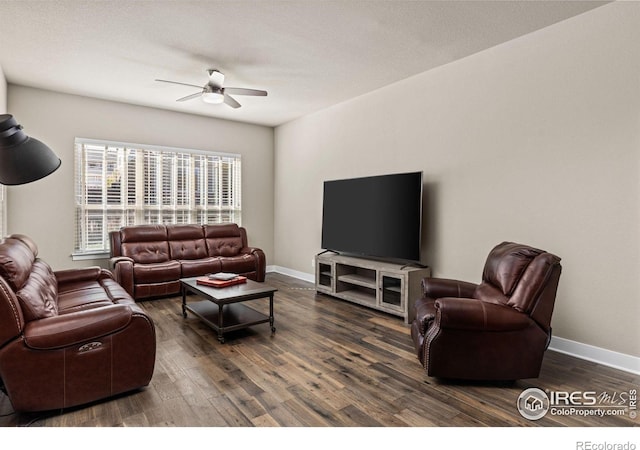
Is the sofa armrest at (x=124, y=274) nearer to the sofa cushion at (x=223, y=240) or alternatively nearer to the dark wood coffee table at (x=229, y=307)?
the dark wood coffee table at (x=229, y=307)

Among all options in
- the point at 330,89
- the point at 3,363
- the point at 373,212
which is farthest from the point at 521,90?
the point at 3,363

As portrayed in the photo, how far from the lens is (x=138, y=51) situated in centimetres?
361

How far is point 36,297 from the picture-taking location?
2283 mm

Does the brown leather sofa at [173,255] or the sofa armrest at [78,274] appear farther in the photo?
the brown leather sofa at [173,255]

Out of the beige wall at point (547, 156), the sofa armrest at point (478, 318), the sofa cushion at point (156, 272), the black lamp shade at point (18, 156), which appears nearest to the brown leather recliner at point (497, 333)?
the sofa armrest at point (478, 318)

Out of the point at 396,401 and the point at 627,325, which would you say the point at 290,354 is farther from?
the point at 627,325

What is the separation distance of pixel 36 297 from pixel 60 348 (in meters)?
0.41

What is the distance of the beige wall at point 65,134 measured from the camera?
4727 mm

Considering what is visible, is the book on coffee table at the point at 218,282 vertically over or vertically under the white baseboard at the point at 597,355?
over

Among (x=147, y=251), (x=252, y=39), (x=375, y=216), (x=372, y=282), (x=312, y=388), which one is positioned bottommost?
(x=312, y=388)

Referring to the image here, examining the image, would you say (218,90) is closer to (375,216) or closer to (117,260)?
(375,216)

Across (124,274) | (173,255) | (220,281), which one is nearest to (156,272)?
(124,274)

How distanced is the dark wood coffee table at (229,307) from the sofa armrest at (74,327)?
1021 mm
